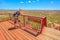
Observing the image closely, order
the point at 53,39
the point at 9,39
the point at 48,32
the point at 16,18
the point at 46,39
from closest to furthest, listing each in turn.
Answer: the point at 53,39
the point at 46,39
the point at 48,32
the point at 9,39
the point at 16,18

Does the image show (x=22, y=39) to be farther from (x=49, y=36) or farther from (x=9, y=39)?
(x=49, y=36)

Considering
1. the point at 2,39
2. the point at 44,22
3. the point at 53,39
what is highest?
the point at 44,22

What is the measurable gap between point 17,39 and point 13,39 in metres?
0.20

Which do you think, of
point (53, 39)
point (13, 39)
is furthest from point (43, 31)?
point (13, 39)

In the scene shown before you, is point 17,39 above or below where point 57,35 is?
below

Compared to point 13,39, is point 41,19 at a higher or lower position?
higher

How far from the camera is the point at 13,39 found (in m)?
5.14

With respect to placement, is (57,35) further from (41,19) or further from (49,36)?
(41,19)

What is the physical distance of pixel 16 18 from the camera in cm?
779

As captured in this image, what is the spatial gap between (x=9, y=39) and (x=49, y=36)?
2.05m

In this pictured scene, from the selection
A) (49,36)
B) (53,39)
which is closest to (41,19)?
(49,36)

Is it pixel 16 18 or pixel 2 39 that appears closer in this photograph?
pixel 2 39

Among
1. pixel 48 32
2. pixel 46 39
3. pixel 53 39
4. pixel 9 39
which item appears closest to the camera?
pixel 53 39

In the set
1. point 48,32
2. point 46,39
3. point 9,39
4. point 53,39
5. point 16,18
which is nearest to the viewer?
point 53,39
